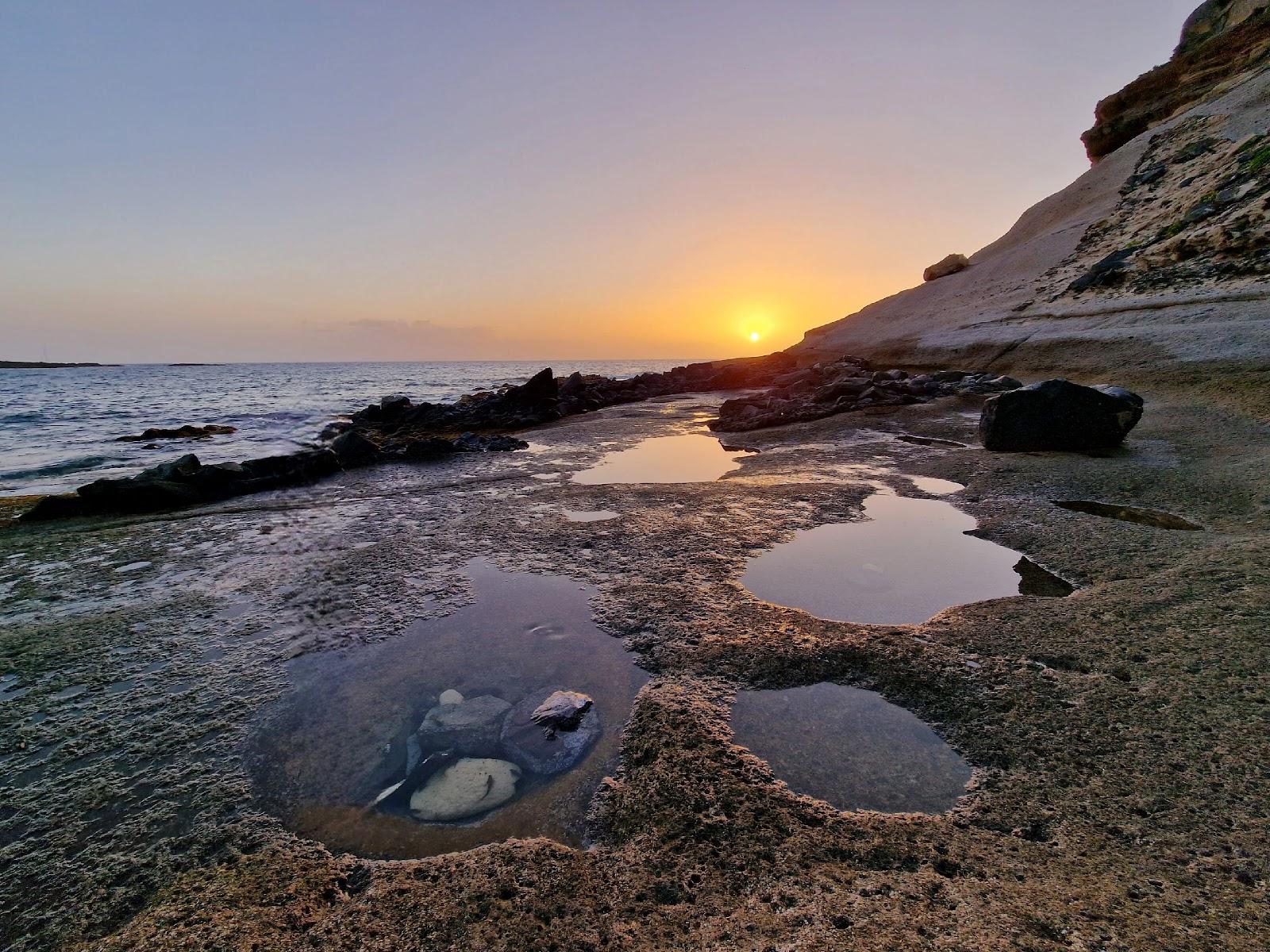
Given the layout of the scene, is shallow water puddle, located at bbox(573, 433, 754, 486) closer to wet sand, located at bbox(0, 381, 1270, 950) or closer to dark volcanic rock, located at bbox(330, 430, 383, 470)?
wet sand, located at bbox(0, 381, 1270, 950)

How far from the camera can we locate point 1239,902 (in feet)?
5.54

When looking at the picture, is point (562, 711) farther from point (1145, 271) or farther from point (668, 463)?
point (1145, 271)

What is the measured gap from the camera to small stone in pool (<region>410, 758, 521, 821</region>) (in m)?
2.49

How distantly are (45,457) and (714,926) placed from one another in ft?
66.9

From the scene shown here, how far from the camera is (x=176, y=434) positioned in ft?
59.8

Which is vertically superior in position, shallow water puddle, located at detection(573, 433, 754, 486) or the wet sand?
shallow water puddle, located at detection(573, 433, 754, 486)

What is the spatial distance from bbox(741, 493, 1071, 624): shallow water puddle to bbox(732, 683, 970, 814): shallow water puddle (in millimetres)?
1052

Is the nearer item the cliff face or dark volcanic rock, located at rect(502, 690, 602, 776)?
dark volcanic rock, located at rect(502, 690, 602, 776)

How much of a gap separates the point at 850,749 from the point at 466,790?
1959 millimetres

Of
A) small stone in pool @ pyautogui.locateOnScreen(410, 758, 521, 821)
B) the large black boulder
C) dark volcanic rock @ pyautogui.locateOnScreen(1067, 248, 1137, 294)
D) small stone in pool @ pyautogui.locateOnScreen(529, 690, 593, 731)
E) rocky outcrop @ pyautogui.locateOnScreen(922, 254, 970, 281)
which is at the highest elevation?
rocky outcrop @ pyautogui.locateOnScreen(922, 254, 970, 281)

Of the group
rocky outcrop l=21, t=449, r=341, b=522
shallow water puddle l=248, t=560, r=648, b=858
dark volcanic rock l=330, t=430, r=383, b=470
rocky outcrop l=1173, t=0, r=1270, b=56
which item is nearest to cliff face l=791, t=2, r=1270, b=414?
rocky outcrop l=1173, t=0, r=1270, b=56

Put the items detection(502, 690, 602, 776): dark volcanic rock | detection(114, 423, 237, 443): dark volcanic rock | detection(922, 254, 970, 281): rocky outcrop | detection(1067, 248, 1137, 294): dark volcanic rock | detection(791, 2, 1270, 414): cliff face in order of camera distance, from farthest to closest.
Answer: detection(922, 254, 970, 281): rocky outcrop
detection(1067, 248, 1137, 294): dark volcanic rock
detection(114, 423, 237, 443): dark volcanic rock
detection(791, 2, 1270, 414): cliff face
detection(502, 690, 602, 776): dark volcanic rock

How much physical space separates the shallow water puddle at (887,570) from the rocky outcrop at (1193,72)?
1286 inches

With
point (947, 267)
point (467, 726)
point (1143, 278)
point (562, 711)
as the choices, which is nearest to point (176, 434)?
point (467, 726)
